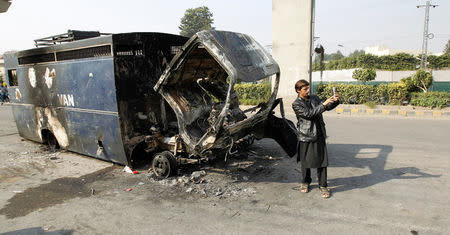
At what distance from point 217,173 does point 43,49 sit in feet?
17.3

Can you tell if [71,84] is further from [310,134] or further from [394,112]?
[394,112]

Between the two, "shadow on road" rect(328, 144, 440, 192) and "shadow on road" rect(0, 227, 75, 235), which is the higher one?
"shadow on road" rect(328, 144, 440, 192)

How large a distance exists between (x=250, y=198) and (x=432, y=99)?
1119 cm

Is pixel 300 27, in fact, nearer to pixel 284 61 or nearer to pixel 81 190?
pixel 284 61

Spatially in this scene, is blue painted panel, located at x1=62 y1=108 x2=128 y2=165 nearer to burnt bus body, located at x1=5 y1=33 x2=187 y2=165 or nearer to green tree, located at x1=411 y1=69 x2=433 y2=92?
burnt bus body, located at x1=5 y1=33 x2=187 y2=165

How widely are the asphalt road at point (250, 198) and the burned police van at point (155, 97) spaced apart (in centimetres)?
60

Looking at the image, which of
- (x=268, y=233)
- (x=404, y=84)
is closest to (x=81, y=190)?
(x=268, y=233)

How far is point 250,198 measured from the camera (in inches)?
176

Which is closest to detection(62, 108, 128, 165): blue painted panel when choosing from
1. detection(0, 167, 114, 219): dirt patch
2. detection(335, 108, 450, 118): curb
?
detection(0, 167, 114, 219): dirt patch

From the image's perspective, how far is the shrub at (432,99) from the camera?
459 inches

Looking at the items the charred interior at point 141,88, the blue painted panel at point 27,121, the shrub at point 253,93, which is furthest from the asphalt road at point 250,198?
the shrub at point 253,93

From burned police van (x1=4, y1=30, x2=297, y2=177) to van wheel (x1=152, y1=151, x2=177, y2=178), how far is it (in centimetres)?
2

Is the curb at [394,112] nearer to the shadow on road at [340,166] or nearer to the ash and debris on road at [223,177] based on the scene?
the shadow on road at [340,166]

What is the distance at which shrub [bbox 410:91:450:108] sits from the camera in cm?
1166
